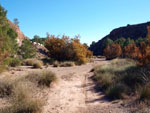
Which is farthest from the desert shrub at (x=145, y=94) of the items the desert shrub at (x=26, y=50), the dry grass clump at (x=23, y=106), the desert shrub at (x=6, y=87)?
the desert shrub at (x=26, y=50)

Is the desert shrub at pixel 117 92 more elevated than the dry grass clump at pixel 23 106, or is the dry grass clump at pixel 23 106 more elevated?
the dry grass clump at pixel 23 106

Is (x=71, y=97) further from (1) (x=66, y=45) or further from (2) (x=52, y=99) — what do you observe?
(1) (x=66, y=45)

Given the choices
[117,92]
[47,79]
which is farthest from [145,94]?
[47,79]

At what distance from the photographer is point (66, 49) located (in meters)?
26.7

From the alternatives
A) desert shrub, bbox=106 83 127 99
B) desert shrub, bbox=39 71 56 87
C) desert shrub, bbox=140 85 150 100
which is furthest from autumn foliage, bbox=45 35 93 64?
desert shrub, bbox=140 85 150 100

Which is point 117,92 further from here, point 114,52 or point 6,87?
point 114,52

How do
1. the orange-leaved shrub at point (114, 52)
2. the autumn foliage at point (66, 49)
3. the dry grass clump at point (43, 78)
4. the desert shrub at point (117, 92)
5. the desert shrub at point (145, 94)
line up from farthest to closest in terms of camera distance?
the orange-leaved shrub at point (114, 52) → the autumn foliage at point (66, 49) → the dry grass clump at point (43, 78) → the desert shrub at point (117, 92) → the desert shrub at point (145, 94)

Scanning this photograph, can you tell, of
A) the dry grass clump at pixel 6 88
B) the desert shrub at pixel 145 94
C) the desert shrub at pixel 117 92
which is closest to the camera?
the desert shrub at pixel 145 94

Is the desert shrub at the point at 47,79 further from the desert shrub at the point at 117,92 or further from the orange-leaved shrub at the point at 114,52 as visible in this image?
the orange-leaved shrub at the point at 114,52

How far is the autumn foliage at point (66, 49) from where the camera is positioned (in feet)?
84.8

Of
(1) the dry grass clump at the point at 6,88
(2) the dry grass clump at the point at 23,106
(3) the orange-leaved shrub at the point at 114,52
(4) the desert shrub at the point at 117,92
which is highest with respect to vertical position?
(3) the orange-leaved shrub at the point at 114,52

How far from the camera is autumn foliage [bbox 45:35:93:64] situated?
1018 inches

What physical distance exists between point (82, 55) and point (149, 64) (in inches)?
677

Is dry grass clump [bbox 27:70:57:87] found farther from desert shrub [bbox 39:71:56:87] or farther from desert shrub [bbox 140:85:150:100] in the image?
desert shrub [bbox 140:85:150:100]
